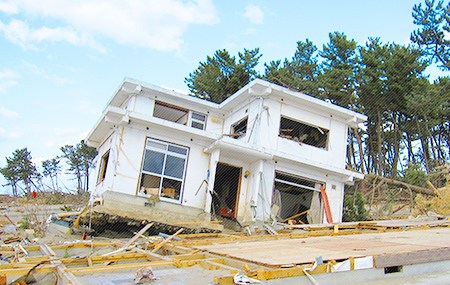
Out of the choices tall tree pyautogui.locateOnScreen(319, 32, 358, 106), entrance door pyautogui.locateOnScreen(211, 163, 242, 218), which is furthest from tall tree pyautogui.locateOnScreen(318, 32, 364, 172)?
entrance door pyautogui.locateOnScreen(211, 163, 242, 218)

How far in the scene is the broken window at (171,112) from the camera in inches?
645

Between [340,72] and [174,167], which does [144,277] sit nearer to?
[174,167]

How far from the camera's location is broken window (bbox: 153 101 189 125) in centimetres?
1638

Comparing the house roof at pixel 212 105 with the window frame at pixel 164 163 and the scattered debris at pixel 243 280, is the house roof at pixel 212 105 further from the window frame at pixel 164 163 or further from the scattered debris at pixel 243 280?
the scattered debris at pixel 243 280

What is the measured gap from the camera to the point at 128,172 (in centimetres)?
1357

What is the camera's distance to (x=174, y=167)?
47.2 ft

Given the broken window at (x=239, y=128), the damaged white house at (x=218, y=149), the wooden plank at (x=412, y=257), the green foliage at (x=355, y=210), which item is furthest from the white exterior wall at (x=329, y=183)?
the wooden plank at (x=412, y=257)

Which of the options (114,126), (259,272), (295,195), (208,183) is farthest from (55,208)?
(259,272)

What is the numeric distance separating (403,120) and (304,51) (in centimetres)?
948

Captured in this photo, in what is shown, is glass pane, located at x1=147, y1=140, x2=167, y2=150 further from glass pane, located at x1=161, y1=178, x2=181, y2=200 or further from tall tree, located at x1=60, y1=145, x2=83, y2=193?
tall tree, located at x1=60, y1=145, x2=83, y2=193

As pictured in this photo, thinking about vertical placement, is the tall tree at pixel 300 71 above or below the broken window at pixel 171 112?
above

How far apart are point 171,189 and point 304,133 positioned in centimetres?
676

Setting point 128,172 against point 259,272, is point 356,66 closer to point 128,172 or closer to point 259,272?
point 128,172

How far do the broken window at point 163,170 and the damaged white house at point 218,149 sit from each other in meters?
0.04
